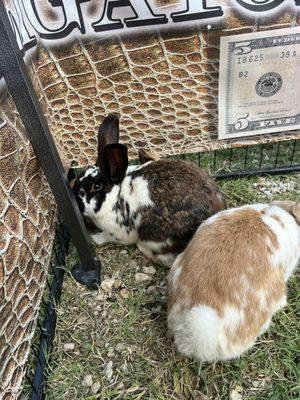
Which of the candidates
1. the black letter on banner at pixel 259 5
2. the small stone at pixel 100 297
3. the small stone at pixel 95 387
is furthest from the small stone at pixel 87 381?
the black letter on banner at pixel 259 5

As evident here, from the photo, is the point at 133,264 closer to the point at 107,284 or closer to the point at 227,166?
the point at 107,284

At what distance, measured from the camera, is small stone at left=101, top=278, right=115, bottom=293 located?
7.17ft

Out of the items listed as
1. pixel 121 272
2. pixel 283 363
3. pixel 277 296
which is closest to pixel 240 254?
pixel 277 296

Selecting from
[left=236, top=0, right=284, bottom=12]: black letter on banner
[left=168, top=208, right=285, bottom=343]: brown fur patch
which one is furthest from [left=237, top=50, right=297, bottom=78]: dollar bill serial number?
[left=168, top=208, right=285, bottom=343]: brown fur patch

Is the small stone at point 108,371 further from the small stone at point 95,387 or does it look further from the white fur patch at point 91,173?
the white fur patch at point 91,173

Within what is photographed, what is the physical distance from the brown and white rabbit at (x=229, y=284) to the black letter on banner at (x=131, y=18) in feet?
3.37

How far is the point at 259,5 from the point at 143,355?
1.76m

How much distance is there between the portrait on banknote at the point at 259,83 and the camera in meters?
2.09

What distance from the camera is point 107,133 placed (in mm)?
2133

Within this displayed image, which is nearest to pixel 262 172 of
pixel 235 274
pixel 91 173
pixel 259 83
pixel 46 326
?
pixel 259 83

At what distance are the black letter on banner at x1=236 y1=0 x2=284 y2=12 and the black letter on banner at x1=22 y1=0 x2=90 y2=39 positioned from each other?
767 mm

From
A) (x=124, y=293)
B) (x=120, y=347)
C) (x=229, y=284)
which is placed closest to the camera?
(x=229, y=284)

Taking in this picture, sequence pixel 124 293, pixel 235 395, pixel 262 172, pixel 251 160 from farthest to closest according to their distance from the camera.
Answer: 1. pixel 251 160
2. pixel 262 172
3. pixel 124 293
4. pixel 235 395

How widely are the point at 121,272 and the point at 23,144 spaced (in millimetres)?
947
